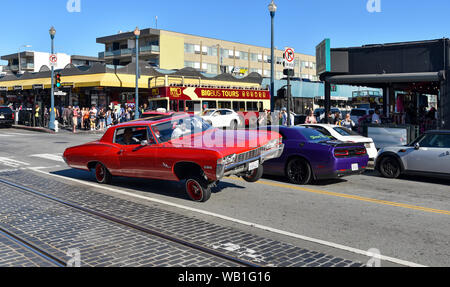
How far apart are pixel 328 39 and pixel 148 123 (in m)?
11.6

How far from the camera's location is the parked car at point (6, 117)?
33.3 meters

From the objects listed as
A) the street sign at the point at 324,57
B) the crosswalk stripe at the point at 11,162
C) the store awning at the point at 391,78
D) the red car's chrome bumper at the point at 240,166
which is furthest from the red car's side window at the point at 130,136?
the store awning at the point at 391,78

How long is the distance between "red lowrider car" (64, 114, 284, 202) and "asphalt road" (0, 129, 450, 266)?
0.45 meters

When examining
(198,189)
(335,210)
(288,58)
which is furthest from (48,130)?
(335,210)

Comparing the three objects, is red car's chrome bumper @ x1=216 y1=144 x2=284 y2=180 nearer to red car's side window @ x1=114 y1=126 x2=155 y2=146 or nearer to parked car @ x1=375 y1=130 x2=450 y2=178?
red car's side window @ x1=114 y1=126 x2=155 y2=146

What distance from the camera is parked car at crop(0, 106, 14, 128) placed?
33.3 m

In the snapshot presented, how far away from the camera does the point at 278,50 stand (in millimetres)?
87062

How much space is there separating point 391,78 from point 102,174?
40.2 feet

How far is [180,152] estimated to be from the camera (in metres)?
8.18

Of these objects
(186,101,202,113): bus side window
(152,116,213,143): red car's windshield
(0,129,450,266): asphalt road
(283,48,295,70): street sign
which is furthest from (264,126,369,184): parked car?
(186,101,202,113): bus side window

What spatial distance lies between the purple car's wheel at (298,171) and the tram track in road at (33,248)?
20.9ft

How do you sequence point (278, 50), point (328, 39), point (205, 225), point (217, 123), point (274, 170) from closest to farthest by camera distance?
point (205, 225), point (274, 170), point (328, 39), point (217, 123), point (278, 50)

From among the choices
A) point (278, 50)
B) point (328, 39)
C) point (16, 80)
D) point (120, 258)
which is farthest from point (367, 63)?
point (278, 50)
